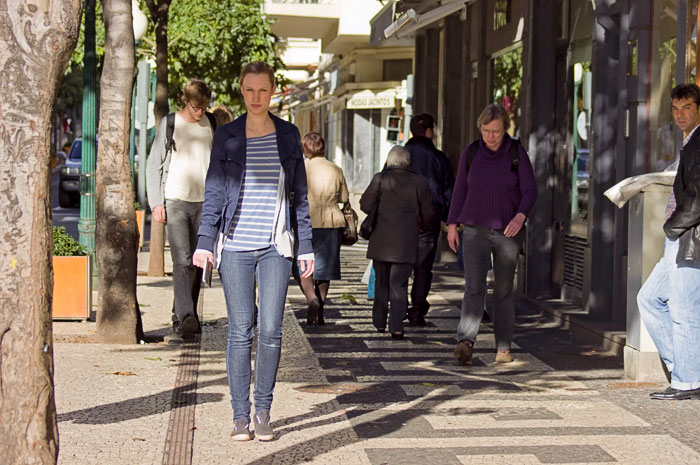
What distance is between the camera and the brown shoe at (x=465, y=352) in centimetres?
884

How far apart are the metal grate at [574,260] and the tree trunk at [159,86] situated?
187 inches

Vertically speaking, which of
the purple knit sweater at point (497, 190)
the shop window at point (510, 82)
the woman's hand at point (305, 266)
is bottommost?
the woman's hand at point (305, 266)

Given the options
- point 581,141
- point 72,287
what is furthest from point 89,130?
point 581,141

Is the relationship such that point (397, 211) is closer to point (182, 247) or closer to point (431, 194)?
point (431, 194)

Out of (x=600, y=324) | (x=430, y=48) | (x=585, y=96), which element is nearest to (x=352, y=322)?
(x=600, y=324)

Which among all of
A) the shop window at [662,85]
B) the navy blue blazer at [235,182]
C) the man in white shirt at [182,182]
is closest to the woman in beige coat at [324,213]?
the man in white shirt at [182,182]

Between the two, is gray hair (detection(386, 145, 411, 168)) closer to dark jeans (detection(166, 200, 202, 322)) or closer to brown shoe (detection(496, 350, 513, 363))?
dark jeans (detection(166, 200, 202, 322))

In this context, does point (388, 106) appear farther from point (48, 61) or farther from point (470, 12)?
point (48, 61)

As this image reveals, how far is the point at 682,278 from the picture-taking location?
25.0 ft

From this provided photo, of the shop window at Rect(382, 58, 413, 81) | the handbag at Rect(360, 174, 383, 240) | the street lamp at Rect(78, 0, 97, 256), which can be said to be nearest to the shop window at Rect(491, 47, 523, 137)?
the handbag at Rect(360, 174, 383, 240)

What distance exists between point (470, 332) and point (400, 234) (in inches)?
69.3

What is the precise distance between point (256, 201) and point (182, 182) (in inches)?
150

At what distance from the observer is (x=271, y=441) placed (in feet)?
19.9

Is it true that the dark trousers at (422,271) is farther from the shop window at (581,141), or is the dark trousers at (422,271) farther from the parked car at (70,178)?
the parked car at (70,178)
